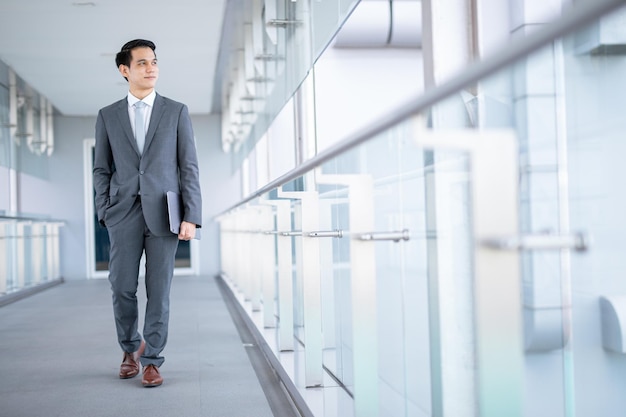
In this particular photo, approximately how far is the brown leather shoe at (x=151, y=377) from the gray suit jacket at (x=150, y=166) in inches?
23.6

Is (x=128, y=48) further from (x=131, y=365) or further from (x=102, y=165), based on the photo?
(x=131, y=365)

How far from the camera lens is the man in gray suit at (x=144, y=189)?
139 inches

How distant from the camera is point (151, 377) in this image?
3.49 m

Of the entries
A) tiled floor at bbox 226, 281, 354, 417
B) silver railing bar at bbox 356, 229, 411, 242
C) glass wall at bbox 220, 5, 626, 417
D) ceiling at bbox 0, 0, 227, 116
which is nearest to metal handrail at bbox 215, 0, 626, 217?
glass wall at bbox 220, 5, 626, 417

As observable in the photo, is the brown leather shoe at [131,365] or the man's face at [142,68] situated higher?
the man's face at [142,68]

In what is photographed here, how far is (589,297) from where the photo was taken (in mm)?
1497

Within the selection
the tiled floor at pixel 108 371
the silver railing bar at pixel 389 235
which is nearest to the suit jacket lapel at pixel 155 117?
the tiled floor at pixel 108 371

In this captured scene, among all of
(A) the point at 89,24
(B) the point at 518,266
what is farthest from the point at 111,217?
(A) the point at 89,24

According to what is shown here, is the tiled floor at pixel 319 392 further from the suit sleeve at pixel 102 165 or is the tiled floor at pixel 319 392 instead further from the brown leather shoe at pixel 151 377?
the suit sleeve at pixel 102 165

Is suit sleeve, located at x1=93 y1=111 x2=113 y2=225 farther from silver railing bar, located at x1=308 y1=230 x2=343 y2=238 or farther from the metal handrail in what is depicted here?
the metal handrail

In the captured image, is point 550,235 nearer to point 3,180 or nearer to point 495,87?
point 495,87

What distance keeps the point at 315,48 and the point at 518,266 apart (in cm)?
369

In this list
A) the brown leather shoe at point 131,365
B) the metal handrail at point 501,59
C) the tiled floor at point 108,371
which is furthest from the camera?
the brown leather shoe at point 131,365

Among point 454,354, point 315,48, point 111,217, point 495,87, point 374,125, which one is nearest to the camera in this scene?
point 495,87
